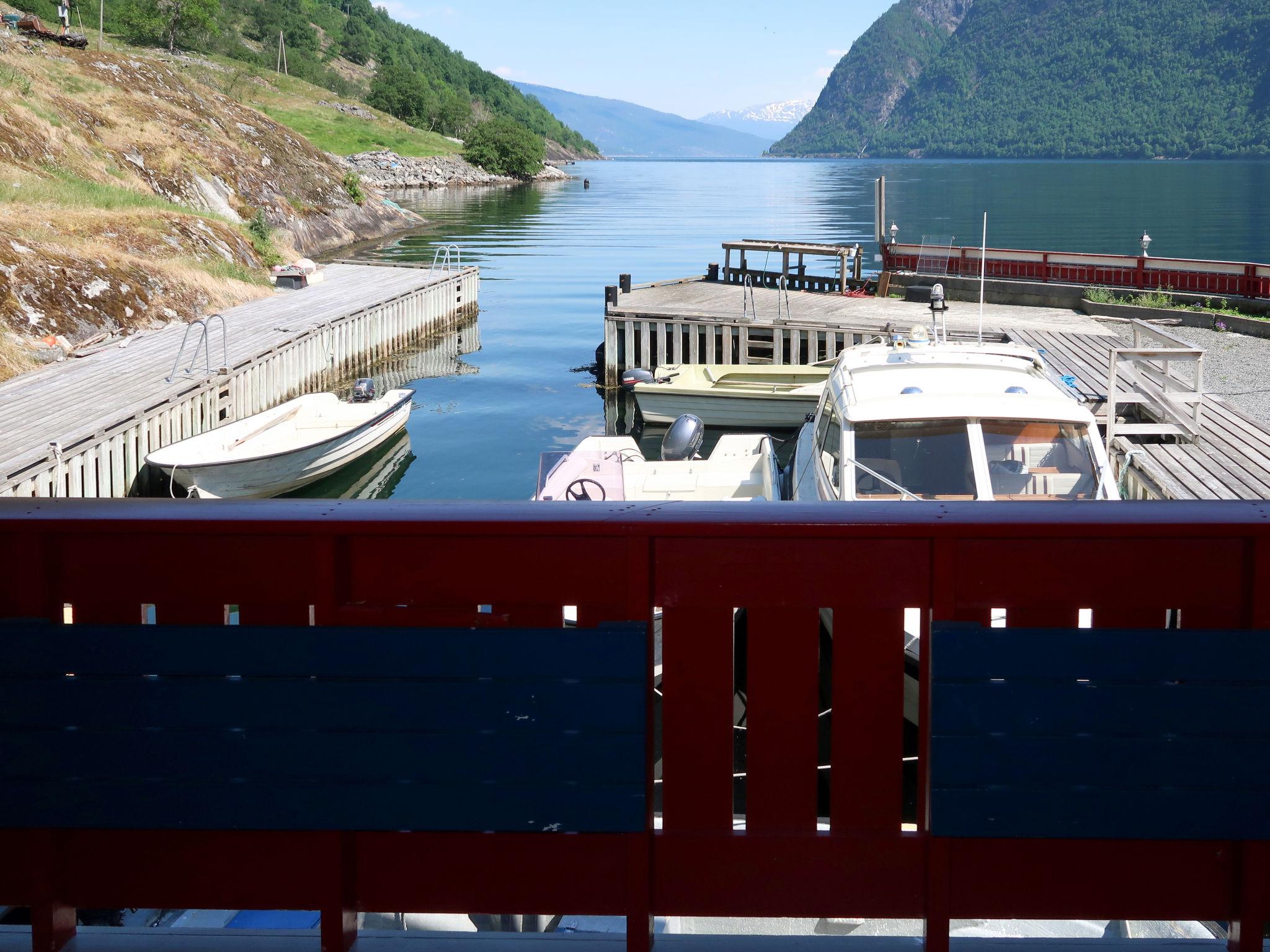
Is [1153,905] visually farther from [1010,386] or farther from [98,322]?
[98,322]

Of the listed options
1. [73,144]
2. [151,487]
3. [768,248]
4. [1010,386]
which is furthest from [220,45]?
[1010,386]

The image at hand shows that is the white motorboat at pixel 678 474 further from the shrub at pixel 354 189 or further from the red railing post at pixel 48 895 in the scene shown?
the shrub at pixel 354 189

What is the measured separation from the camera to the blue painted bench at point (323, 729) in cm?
262

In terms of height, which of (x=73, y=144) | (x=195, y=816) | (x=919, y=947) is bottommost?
(x=919, y=947)

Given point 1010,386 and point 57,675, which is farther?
point 1010,386

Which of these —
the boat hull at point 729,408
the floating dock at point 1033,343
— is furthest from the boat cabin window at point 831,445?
the boat hull at point 729,408

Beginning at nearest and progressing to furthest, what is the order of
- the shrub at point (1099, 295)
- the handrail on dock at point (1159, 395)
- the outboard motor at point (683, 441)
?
the handrail on dock at point (1159, 395)
the outboard motor at point (683, 441)
the shrub at point (1099, 295)

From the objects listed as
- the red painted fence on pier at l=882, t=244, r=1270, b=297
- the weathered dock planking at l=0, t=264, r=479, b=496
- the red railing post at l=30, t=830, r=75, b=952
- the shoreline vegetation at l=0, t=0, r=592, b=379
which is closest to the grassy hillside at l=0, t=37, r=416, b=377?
the shoreline vegetation at l=0, t=0, r=592, b=379

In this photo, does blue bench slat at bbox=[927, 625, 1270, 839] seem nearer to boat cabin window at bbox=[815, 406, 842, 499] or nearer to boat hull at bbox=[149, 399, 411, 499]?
boat cabin window at bbox=[815, 406, 842, 499]

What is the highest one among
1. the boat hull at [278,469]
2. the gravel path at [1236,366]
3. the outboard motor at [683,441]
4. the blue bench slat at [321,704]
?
the blue bench slat at [321,704]

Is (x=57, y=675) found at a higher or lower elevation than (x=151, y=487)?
higher

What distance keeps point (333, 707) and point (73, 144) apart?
39804 mm

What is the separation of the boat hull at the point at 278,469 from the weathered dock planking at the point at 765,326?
690 cm

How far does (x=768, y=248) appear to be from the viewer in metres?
33.0
